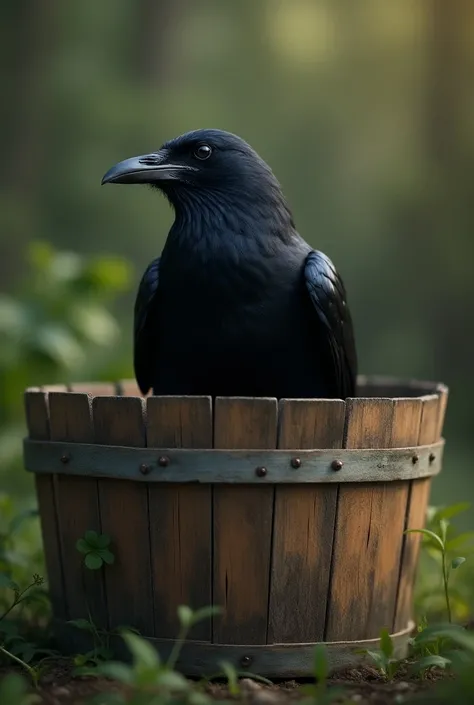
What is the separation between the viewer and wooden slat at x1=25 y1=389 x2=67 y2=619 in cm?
328

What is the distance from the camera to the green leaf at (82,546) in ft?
10.1

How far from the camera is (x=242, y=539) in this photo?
9.69 ft

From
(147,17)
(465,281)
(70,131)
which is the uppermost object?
(147,17)

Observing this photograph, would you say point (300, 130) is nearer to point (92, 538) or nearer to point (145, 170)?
point (145, 170)

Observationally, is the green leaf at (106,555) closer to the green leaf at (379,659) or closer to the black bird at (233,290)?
the black bird at (233,290)

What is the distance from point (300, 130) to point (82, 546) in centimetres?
868

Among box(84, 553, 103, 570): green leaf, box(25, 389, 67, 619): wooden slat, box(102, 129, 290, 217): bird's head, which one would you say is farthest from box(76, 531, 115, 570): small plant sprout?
box(102, 129, 290, 217): bird's head

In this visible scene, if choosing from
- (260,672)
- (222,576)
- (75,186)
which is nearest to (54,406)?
(222,576)

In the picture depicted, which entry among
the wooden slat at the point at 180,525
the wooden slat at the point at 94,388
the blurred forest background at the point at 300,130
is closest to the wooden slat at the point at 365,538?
the wooden slat at the point at 180,525

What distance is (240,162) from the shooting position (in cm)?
353

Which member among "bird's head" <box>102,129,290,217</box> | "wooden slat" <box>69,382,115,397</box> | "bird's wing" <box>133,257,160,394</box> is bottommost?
"wooden slat" <box>69,382,115,397</box>

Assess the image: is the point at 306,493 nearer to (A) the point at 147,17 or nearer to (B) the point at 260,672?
(B) the point at 260,672

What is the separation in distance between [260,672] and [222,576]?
32 centimetres

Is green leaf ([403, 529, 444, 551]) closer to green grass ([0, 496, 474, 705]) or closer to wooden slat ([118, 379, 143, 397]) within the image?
green grass ([0, 496, 474, 705])
